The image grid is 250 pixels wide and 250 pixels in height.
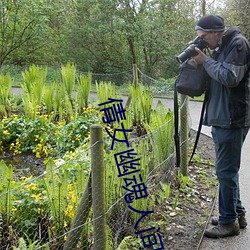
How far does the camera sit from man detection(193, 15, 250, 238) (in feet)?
9.31

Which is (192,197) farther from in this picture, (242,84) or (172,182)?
(242,84)

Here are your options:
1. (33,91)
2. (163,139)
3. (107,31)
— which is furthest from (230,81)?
(107,31)

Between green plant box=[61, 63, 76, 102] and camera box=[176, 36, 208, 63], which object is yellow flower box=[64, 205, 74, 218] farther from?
green plant box=[61, 63, 76, 102]

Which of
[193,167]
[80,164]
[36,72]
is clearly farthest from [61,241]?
[36,72]

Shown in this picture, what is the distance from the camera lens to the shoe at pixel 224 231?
Result: 332 cm

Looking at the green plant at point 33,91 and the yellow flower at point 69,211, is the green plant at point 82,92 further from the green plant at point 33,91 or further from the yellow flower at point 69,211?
the yellow flower at point 69,211

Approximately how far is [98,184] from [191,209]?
1850 mm

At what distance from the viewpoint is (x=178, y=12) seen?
57.1 feet

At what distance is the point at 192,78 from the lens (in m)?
3.13

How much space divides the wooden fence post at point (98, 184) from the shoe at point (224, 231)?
1.26m

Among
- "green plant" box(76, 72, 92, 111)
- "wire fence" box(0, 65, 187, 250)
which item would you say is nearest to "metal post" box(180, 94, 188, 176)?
"wire fence" box(0, 65, 187, 250)

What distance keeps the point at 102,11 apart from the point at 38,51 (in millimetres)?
4151

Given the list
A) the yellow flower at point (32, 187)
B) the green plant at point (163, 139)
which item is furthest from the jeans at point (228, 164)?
the yellow flower at point (32, 187)

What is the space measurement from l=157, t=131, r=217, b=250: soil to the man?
1.62ft
